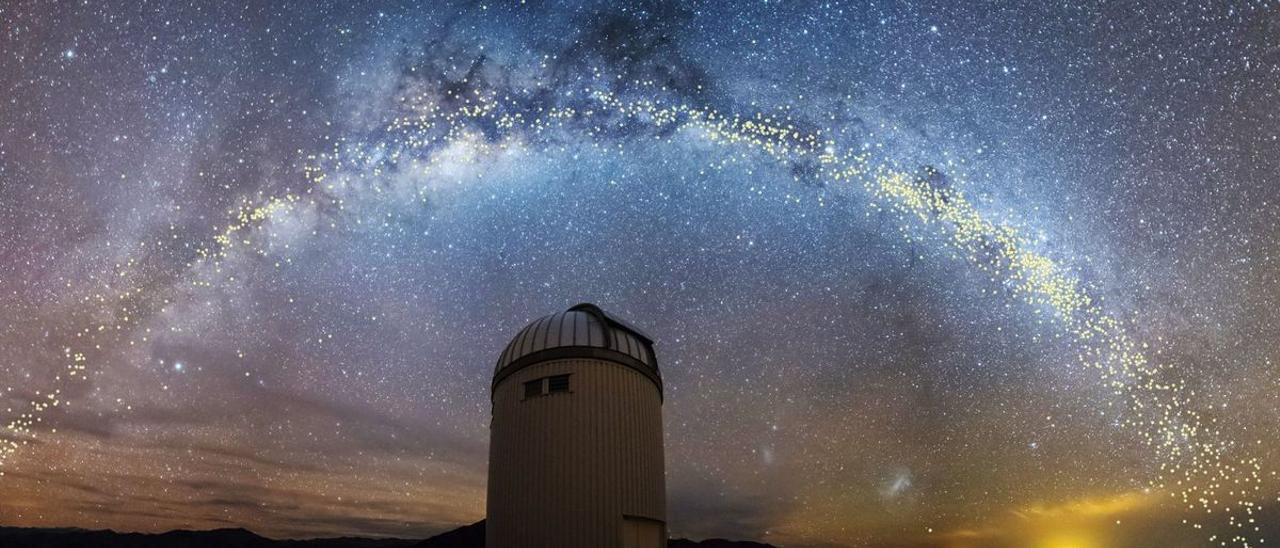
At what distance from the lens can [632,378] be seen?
16031 millimetres

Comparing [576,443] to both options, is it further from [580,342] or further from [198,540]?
[198,540]

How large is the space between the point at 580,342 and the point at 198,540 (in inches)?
4828

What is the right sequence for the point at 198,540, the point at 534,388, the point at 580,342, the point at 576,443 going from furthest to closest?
the point at 198,540 → the point at 580,342 → the point at 534,388 → the point at 576,443

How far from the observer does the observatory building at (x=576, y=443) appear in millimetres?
14180

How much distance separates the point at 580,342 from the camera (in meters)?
15.8

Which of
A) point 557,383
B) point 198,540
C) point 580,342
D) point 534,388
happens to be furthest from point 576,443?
point 198,540

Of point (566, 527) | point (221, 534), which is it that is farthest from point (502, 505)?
point (221, 534)

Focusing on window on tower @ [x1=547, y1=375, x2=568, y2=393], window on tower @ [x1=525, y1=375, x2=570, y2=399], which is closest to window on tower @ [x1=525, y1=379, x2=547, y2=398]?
window on tower @ [x1=525, y1=375, x2=570, y2=399]

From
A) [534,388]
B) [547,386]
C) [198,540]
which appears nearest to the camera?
[547,386]

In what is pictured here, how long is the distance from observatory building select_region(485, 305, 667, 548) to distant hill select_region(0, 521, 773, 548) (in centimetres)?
7984

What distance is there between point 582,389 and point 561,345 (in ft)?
4.32

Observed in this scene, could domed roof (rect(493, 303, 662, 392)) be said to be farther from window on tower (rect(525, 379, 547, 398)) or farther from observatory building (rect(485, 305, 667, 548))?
window on tower (rect(525, 379, 547, 398))

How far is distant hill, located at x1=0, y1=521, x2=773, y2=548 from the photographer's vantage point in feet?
296

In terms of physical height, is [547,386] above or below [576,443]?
above
